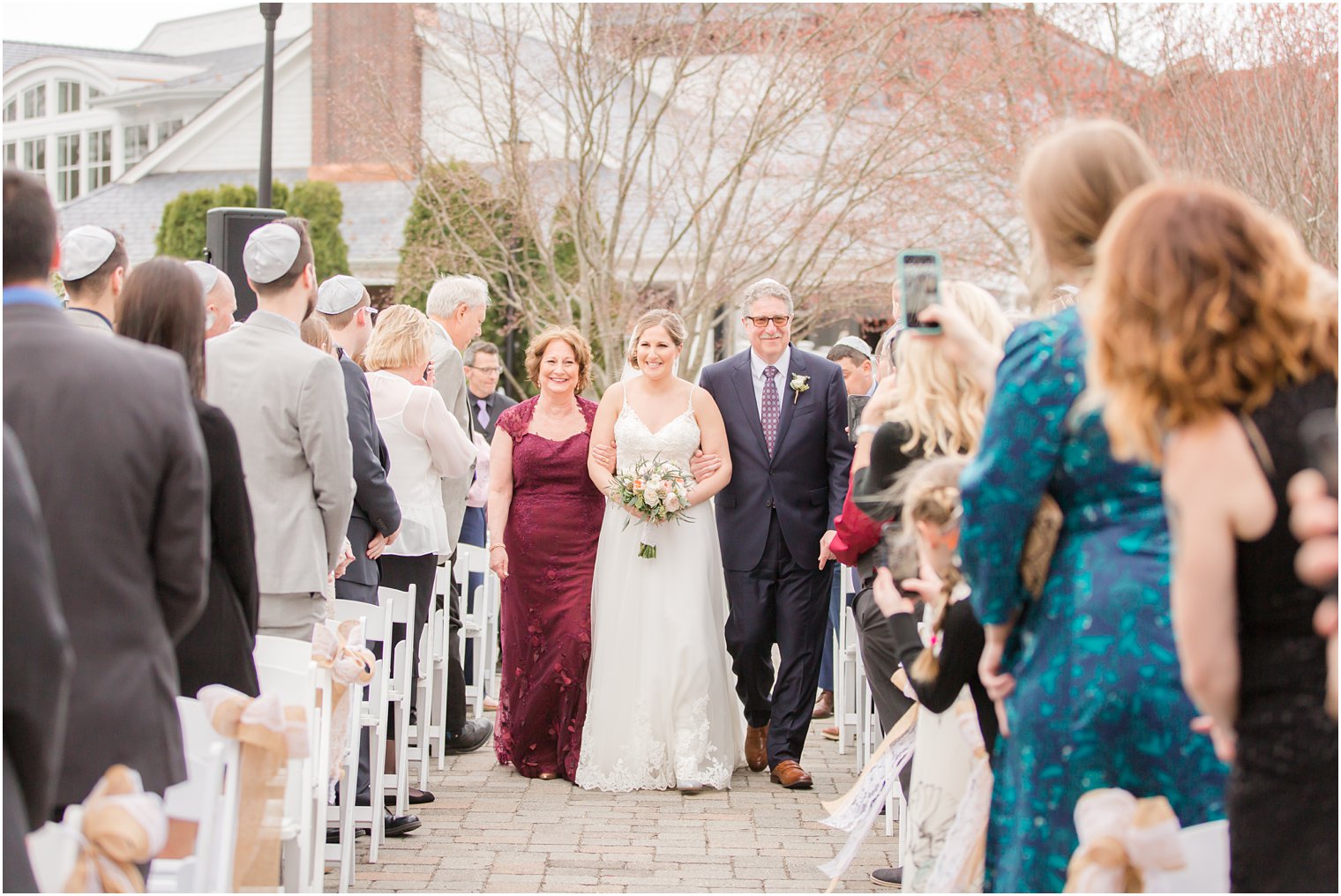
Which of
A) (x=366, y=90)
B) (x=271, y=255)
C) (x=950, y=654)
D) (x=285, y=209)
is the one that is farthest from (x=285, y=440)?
(x=285, y=209)

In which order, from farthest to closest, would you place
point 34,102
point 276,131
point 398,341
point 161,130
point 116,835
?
point 34,102 < point 161,130 < point 276,131 < point 398,341 < point 116,835

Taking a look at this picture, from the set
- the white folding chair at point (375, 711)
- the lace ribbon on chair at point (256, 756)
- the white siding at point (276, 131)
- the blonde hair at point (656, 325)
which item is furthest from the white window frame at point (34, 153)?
the lace ribbon on chair at point (256, 756)

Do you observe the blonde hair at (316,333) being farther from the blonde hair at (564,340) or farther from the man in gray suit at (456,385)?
the blonde hair at (564,340)

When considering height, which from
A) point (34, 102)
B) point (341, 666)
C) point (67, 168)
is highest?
point (34, 102)

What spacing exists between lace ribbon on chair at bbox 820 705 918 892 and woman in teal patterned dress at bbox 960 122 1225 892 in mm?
Answer: 1423

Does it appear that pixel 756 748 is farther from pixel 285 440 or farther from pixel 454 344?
pixel 285 440

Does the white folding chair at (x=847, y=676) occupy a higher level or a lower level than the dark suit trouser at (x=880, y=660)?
lower

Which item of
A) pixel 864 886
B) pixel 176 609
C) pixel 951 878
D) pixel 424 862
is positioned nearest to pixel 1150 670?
pixel 951 878

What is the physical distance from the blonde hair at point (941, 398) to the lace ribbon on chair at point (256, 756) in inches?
70.8

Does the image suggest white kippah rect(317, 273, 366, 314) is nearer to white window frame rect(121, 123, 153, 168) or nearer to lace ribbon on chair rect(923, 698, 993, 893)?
lace ribbon on chair rect(923, 698, 993, 893)

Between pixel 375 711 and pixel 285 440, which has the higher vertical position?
pixel 285 440

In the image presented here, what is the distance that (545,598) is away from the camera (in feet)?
25.6

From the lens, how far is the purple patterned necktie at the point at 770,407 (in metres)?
7.69

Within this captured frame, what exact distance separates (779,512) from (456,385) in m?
1.88
